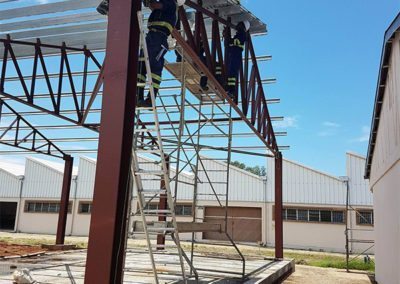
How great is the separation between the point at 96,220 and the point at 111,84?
1523 millimetres

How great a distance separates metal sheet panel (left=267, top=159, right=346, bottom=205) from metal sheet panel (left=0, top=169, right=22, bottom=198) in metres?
23.8

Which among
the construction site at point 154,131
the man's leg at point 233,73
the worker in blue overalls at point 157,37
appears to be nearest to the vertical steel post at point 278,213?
the construction site at point 154,131

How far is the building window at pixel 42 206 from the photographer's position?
3409 cm

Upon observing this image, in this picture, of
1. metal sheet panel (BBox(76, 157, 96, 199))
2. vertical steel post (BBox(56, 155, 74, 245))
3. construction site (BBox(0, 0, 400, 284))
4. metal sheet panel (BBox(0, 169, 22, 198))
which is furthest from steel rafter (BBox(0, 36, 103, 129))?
metal sheet panel (BBox(0, 169, 22, 198))

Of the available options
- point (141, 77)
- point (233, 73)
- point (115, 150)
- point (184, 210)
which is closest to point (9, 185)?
point (184, 210)

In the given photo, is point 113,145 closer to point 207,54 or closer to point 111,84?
point 111,84

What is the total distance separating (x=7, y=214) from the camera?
37594mm

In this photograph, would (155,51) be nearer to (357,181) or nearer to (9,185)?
(357,181)

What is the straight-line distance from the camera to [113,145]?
413cm

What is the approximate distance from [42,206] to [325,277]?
1118 inches

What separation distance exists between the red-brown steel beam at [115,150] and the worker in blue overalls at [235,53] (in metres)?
4.61

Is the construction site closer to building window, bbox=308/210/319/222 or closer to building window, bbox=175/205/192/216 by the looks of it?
building window, bbox=308/210/319/222

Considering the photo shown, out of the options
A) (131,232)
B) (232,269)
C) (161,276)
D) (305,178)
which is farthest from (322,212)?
(131,232)

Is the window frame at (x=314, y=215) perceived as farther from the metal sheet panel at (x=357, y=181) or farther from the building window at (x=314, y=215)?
the metal sheet panel at (x=357, y=181)
